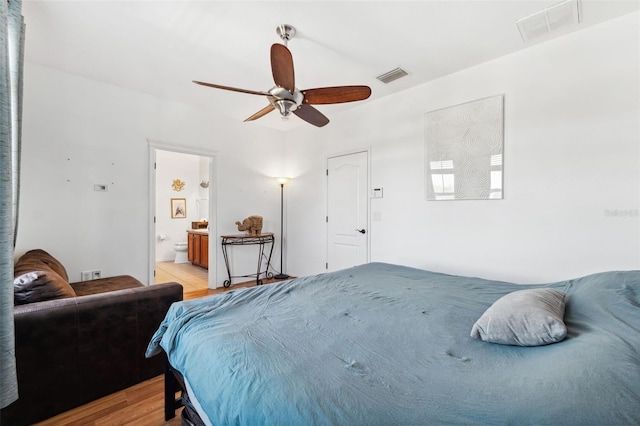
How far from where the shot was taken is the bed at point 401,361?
0.74 meters

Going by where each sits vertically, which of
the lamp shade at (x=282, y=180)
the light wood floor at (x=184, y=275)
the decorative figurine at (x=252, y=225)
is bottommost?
the light wood floor at (x=184, y=275)

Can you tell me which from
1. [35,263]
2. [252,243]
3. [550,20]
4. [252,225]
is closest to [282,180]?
[252,225]

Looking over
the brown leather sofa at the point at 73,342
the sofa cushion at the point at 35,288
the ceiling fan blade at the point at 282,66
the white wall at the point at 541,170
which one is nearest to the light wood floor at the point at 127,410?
the brown leather sofa at the point at 73,342

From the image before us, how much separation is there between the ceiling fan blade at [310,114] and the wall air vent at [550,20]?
1.74m

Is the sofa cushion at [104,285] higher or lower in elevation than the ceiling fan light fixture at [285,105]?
lower

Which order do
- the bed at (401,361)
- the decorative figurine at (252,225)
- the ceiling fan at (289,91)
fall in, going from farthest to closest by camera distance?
the decorative figurine at (252,225) < the ceiling fan at (289,91) < the bed at (401,361)

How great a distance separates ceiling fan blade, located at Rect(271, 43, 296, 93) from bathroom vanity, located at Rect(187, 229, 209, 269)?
4.31 metres

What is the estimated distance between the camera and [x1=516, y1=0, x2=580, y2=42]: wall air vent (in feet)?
6.73

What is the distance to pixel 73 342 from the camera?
1727 millimetres

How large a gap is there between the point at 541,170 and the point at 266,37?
272 cm

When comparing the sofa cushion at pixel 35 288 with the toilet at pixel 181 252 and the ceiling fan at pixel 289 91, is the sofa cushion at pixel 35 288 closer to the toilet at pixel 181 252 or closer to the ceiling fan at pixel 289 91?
the ceiling fan at pixel 289 91

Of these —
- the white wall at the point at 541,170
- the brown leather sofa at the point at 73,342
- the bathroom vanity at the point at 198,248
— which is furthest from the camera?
the bathroom vanity at the point at 198,248

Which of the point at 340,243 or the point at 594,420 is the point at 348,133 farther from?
the point at 594,420

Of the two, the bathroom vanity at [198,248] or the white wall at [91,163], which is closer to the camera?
the white wall at [91,163]
